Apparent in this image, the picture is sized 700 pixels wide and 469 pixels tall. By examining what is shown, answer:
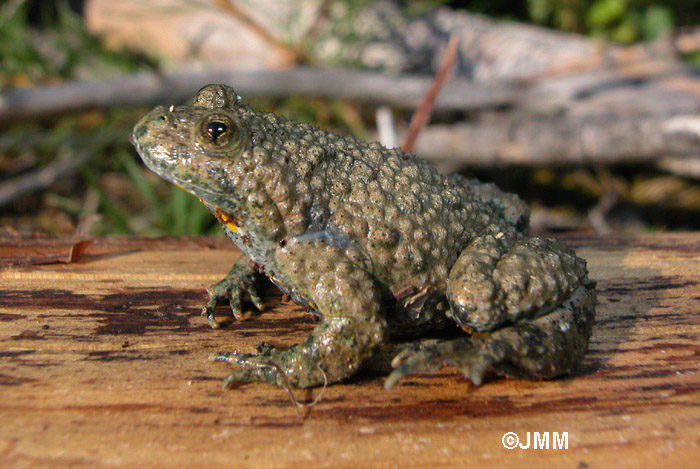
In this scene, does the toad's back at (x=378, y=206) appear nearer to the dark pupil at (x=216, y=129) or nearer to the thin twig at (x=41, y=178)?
the dark pupil at (x=216, y=129)

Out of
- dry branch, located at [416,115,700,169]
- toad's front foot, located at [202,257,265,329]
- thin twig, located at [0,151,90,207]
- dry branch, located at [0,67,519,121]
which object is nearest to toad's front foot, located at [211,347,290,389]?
toad's front foot, located at [202,257,265,329]

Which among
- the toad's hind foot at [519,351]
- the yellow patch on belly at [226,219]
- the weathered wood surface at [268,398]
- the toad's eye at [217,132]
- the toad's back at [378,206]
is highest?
the toad's eye at [217,132]

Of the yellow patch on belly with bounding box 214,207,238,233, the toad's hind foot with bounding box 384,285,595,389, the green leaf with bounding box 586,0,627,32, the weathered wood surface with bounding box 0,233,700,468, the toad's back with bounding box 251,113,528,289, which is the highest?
the green leaf with bounding box 586,0,627,32

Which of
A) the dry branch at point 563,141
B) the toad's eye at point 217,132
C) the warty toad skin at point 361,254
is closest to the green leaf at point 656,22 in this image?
the dry branch at point 563,141

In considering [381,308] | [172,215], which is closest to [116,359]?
[381,308]

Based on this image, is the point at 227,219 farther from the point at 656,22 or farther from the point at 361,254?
the point at 656,22

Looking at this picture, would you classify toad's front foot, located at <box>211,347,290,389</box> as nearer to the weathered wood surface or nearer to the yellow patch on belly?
the weathered wood surface

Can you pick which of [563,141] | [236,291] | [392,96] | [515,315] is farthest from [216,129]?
[563,141]
